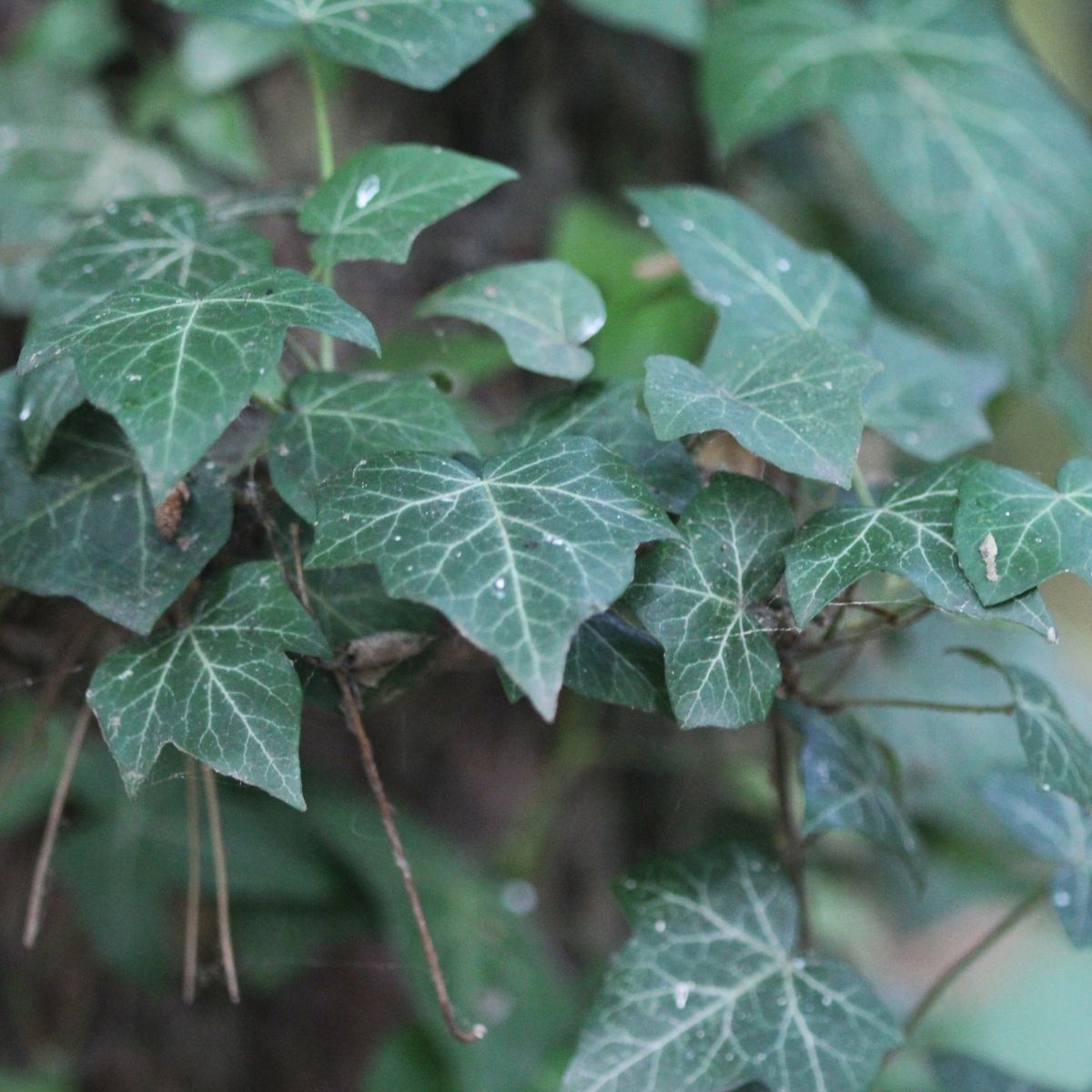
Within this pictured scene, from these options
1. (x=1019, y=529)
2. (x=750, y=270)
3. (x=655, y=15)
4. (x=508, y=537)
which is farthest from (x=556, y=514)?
(x=655, y=15)

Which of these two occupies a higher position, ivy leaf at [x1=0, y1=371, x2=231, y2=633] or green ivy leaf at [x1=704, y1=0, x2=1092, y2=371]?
green ivy leaf at [x1=704, y1=0, x2=1092, y2=371]

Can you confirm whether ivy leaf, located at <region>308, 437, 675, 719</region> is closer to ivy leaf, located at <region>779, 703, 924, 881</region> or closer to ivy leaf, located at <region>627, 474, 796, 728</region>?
ivy leaf, located at <region>627, 474, 796, 728</region>

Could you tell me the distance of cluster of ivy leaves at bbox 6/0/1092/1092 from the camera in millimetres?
591

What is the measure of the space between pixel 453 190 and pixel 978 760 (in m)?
1.12

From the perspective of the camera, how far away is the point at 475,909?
4.41 ft

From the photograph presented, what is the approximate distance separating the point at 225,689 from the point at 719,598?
0.30 metres

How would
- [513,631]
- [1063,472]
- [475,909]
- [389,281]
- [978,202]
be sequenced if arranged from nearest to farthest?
[513,631] < [1063,472] < [978,202] < [475,909] < [389,281]

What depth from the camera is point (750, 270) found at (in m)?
0.88

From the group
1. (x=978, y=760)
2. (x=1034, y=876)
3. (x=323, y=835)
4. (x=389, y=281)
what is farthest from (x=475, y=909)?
(x=1034, y=876)

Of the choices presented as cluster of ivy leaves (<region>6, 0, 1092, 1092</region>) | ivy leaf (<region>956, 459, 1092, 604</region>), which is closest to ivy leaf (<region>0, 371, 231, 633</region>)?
cluster of ivy leaves (<region>6, 0, 1092, 1092</region>)

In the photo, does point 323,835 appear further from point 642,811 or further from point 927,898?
point 927,898

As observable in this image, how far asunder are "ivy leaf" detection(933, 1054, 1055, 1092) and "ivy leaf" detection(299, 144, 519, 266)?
0.85 m

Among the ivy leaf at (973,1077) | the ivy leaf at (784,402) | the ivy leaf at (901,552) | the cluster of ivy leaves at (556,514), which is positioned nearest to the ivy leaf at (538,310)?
the cluster of ivy leaves at (556,514)

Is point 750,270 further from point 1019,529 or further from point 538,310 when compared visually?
point 1019,529
